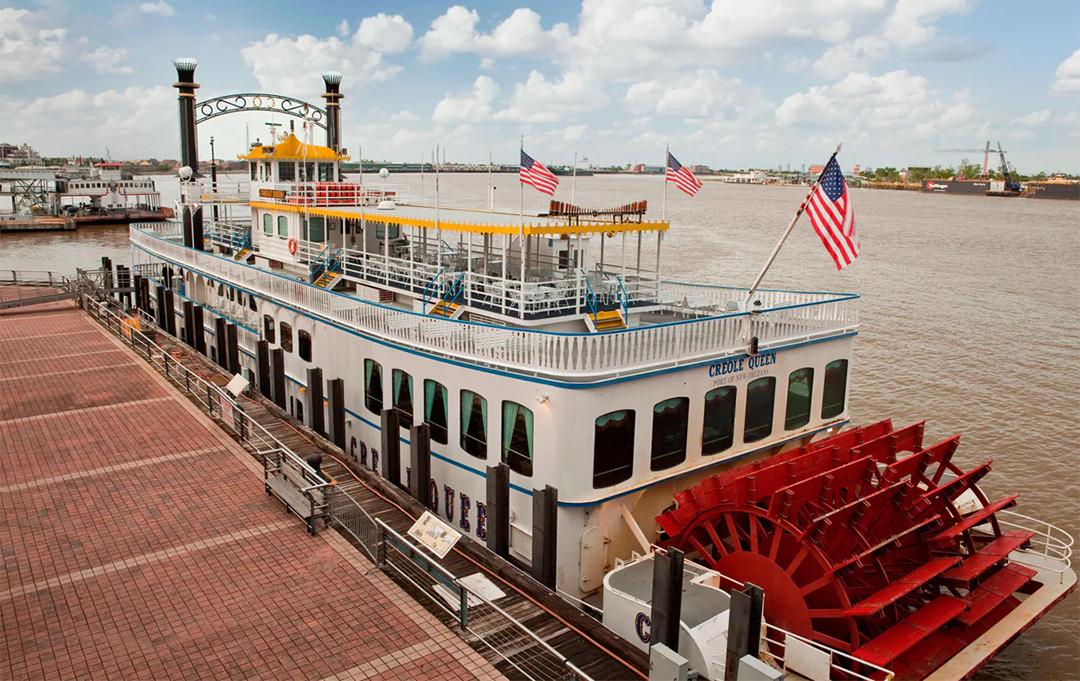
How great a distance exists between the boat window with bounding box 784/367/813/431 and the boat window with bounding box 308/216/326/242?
12629mm

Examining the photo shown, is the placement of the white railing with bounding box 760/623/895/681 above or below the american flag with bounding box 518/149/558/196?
below

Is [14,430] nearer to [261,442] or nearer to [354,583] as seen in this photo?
[261,442]

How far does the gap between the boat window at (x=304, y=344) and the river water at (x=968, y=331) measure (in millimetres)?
5870

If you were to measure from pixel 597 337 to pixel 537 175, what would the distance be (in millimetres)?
4375

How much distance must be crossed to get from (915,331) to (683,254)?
68.5ft

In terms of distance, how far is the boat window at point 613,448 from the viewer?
39.5ft

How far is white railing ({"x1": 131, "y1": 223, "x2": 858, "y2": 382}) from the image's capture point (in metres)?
11.7

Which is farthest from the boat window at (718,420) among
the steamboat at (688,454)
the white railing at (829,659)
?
the white railing at (829,659)

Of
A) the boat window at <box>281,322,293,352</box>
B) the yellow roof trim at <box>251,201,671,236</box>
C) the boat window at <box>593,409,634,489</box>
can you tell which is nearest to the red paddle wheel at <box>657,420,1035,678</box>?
the boat window at <box>593,409,634,489</box>

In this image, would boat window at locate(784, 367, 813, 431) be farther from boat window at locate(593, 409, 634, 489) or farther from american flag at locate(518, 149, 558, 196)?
american flag at locate(518, 149, 558, 196)

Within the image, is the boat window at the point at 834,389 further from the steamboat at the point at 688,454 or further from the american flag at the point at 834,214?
the american flag at the point at 834,214

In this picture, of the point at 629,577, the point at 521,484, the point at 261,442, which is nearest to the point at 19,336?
the point at 261,442

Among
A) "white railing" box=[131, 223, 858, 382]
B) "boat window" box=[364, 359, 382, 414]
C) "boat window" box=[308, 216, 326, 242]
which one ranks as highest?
"boat window" box=[308, 216, 326, 242]

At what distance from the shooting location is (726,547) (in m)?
13.0
